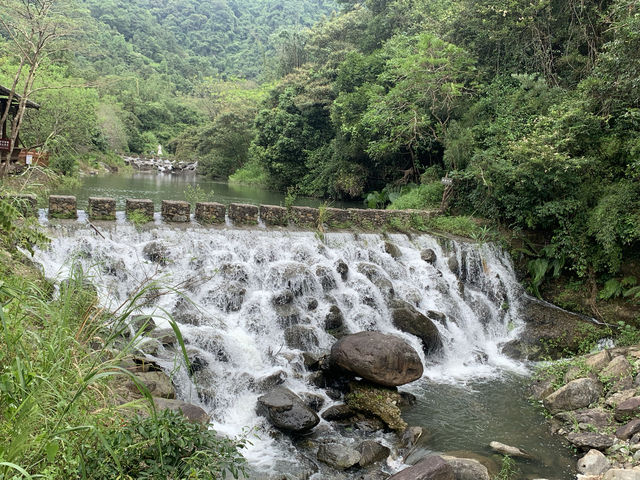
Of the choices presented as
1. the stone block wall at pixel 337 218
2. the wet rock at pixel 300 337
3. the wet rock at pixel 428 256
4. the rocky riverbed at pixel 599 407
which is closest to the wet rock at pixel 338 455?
the wet rock at pixel 300 337

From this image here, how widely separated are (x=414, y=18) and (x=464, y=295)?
50.1 feet

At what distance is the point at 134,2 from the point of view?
84.6 meters

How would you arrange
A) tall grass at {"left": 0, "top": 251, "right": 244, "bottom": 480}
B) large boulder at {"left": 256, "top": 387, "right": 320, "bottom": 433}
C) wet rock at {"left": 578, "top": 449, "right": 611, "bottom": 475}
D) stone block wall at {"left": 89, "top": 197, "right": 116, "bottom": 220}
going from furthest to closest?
stone block wall at {"left": 89, "top": 197, "right": 116, "bottom": 220}, large boulder at {"left": 256, "top": 387, "right": 320, "bottom": 433}, wet rock at {"left": 578, "top": 449, "right": 611, "bottom": 475}, tall grass at {"left": 0, "top": 251, "right": 244, "bottom": 480}

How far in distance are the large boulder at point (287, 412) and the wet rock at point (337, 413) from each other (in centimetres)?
36

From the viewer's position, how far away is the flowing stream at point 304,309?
6.23m

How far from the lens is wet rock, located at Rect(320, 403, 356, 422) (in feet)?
20.9


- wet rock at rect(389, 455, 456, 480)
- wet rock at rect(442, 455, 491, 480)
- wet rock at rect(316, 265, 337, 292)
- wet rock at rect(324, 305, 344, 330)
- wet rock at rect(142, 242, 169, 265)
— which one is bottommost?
wet rock at rect(442, 455, 491, 480)

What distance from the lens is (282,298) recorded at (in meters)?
8.56

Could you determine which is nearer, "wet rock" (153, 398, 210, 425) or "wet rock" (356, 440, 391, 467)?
"wet rock" (153, 398, 210, 425)

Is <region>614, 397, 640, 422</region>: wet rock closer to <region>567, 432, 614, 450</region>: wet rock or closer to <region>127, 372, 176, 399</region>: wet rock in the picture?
<region>567, 432, 614, 450</region>: wet rock

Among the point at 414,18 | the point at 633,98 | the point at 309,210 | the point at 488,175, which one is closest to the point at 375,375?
the point at 309,210

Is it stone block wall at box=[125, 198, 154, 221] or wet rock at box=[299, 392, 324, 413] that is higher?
stone block wall at box=[125, 198, 154, 221]

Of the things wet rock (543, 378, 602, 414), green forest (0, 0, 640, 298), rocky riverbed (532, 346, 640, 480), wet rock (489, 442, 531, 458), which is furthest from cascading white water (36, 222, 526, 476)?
wet rock (489, 442, 531, 458)

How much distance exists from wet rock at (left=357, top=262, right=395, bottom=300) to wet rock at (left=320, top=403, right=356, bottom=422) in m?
3.45
